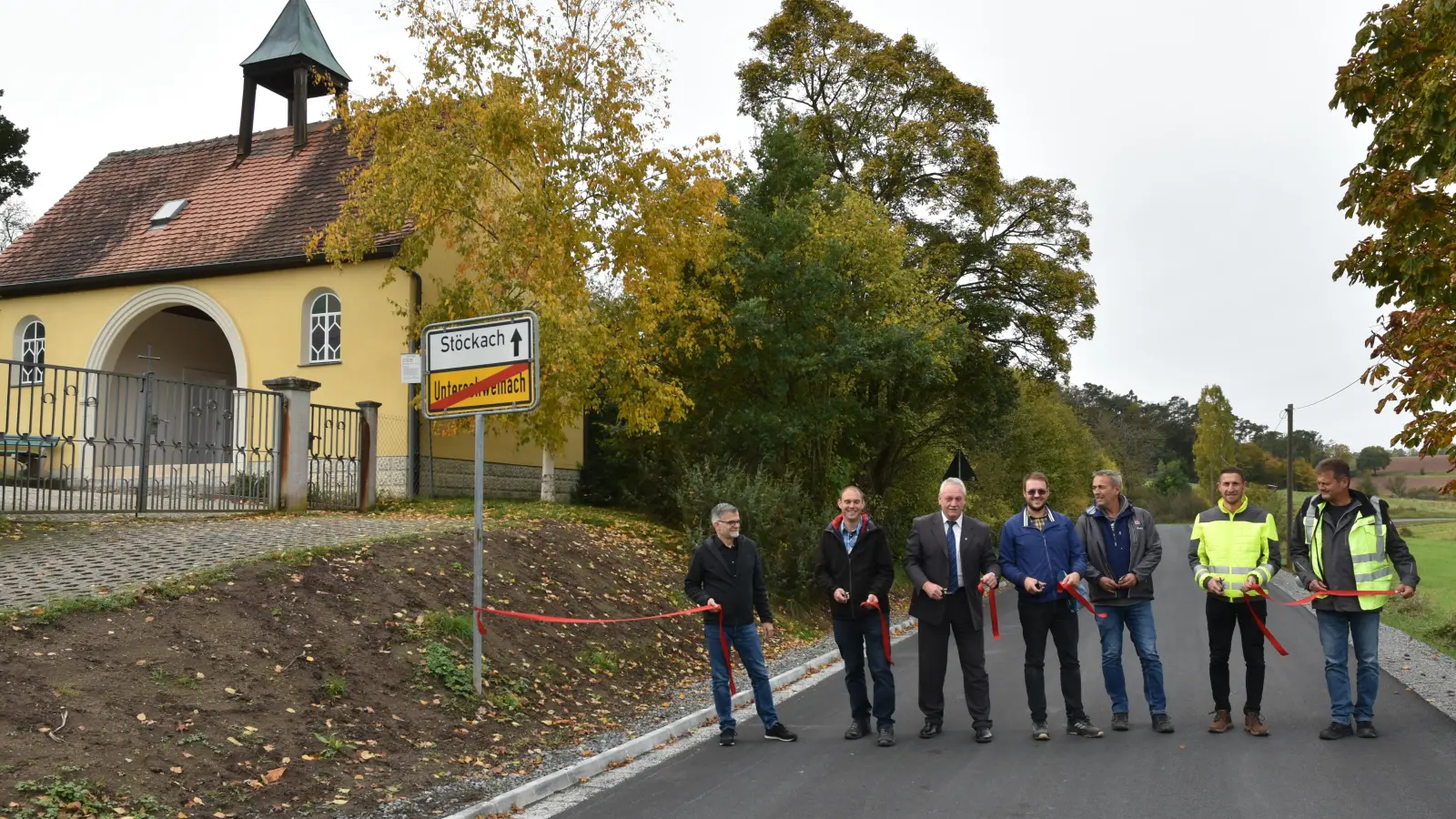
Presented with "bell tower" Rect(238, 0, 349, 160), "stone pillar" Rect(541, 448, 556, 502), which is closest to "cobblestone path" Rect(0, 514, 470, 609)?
"stone pillar" Rect(541, 448, 556, 502)

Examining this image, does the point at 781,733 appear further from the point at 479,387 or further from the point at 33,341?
the point at 33,341

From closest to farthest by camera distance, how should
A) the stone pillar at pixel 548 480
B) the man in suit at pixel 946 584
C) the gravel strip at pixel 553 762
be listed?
the gravel strip at pixel 553 762 → the man in suit at pixel 946 584 → the stone pillar at pixel 548 480

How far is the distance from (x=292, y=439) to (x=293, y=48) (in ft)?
42.8

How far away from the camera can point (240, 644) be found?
7621mm

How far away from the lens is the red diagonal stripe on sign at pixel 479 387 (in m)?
8.56

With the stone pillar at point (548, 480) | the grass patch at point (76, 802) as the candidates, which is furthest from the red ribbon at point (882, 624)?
the stone pillar at point (548, 480)

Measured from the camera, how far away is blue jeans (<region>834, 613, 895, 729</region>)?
7938mm

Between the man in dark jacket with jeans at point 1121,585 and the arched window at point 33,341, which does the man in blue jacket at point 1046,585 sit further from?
the arched window at point 33,341

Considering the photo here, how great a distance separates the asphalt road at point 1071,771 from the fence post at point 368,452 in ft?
34.9

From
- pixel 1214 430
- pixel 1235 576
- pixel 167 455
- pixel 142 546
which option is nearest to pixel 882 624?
pixel 1235 576

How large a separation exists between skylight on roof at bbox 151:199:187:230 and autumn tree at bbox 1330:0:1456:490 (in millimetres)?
23672

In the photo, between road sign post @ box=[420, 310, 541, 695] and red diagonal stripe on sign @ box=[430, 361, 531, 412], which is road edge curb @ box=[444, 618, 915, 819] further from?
red diagonal stripe on sign @ box=[430, 361, 531, 412]

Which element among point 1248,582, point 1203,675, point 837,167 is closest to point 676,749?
point 1248,582

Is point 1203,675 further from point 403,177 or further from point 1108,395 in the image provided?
point 1108,395
